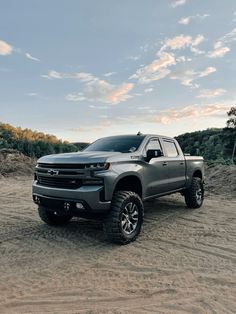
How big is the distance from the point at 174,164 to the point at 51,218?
3.08 metres

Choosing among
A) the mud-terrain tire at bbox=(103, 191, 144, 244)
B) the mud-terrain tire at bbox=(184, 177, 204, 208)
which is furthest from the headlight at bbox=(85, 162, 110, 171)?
the mud-terrain tire at bbox=(184, 177, 204, 208)

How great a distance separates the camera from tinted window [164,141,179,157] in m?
7.40

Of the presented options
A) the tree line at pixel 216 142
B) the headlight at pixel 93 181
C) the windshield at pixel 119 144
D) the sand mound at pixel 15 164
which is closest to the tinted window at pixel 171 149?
the windshield at pixel 119 144

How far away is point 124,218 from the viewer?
5.47 m

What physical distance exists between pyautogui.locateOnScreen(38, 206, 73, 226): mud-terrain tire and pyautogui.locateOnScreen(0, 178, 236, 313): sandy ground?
0.19 m

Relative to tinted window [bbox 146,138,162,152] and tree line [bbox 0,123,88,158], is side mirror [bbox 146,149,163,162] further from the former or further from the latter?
tree line [bbox 0,123,88,158]

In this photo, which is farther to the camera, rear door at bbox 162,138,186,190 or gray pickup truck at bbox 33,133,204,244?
rear door at bbox 162,138,186,190

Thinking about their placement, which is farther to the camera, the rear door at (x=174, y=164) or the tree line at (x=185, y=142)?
the tree line at (x=185, y=142)

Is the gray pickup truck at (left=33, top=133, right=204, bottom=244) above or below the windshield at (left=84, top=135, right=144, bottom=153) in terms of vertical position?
below

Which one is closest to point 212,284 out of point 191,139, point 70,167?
point 70,167

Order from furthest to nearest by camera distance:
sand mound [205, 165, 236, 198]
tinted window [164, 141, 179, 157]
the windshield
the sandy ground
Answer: sand mound [205, 165, 236, 198] < tinted window [164, 141, 179, 157] < the windshield < the sandy ground

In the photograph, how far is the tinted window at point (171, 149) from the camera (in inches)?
291

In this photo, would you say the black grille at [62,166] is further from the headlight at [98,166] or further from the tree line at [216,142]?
the tree line at [216,142]

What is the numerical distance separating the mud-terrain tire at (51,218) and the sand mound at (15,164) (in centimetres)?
1296
